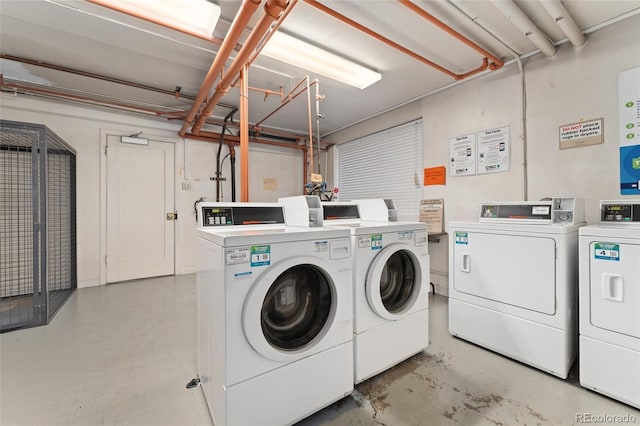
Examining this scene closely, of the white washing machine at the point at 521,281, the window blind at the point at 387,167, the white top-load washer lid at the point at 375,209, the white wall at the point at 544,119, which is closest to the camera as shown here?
the white washing machine at the point at 521,281

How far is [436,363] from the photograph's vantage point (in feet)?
6.26

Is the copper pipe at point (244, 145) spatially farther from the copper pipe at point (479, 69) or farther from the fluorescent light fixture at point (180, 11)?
the copper pipe at point (479, 69)

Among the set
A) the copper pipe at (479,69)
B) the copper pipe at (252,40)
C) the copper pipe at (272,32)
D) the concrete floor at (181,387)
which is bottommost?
the concrete floor at (181,387)

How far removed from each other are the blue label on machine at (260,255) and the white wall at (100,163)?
11.8 ft

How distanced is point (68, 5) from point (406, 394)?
344 cm

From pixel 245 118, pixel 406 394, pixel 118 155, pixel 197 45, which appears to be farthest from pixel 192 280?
pixel 406 394

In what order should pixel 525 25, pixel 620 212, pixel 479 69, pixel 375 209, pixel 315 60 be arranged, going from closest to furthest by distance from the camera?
pixel 620 212
pixel 525 25
pixel 375 209
pixel 315 60
pixel 479 69

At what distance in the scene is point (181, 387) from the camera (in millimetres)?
1662

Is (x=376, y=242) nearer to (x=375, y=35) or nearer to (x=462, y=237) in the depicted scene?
(x=462, y=237)

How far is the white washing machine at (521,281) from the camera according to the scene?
1732 mm

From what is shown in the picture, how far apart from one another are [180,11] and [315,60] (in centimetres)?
112

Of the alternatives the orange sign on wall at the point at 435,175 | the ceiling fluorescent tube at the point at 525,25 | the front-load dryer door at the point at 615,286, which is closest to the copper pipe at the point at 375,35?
the ceiling fluorescent tube at the point at 525,25

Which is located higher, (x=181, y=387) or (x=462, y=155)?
(x=462, y=155)

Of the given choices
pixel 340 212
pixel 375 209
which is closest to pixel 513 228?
pixel 375 209
